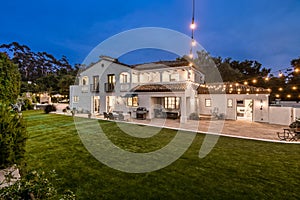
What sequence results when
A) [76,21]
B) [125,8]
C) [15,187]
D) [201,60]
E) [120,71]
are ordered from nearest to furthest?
[15,187] < [120,71] < [201,60] < [125,8] < [76,21]

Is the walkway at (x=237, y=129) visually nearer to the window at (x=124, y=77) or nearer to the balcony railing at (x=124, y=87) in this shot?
the balcony railing at (x=124, y=87)

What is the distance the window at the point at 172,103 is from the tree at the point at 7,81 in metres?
15.2

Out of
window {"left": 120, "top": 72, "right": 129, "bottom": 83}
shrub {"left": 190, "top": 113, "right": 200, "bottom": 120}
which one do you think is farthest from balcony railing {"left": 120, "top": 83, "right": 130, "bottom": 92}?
shrub {"left": 190, "top": 113, "right": 200, "bottom": 120}

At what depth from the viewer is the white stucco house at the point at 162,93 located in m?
17.3

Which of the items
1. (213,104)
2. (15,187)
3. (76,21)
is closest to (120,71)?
(213,104)

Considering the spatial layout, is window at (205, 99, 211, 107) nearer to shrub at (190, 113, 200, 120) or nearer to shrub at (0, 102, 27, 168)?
shrub at (190, 113, 200, 120)

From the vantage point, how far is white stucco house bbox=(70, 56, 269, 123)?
56.8 ft

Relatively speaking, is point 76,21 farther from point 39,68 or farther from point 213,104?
point 213,104

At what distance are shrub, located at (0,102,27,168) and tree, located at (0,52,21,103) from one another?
136cm

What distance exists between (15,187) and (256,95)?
1979 cm

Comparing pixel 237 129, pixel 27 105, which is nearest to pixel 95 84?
pixel 27 105

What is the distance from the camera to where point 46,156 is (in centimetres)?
645

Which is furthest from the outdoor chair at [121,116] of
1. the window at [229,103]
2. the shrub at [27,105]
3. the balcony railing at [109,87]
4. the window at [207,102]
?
the shrub at [27,105]

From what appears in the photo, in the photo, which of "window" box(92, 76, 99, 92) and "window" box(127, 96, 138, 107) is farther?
"window" box(92, 76, 99, 92)
